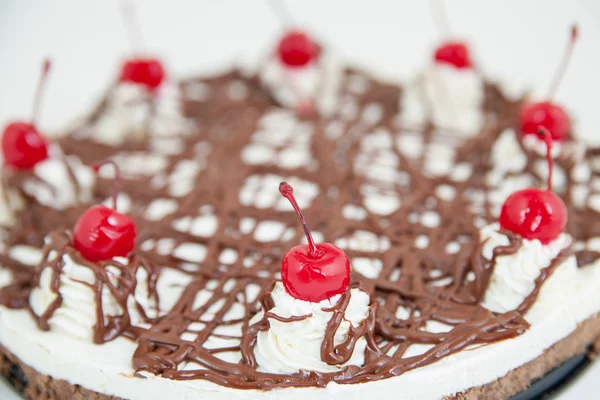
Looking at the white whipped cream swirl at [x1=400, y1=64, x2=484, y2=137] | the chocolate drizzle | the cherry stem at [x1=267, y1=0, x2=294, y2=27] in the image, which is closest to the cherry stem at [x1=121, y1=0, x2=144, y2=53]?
the cherry stem at [x1=267, y1=0, x2=294, y2=27]

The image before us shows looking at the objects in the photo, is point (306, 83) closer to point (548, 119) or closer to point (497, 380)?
point (548, 119)

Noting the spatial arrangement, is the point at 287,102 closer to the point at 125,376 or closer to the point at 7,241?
the point at 7,241

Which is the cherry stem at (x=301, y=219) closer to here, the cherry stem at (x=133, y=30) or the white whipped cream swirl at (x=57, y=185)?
the white whipped cream swirl at (x=57, y=185)

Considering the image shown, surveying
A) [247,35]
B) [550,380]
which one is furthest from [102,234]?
[247,35]

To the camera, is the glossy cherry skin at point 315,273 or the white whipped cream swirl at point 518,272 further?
the white whipped cream swirl at point 518,272

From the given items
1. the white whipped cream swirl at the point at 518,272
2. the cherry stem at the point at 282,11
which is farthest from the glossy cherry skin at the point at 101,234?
the cherry stem at the point at 282,11

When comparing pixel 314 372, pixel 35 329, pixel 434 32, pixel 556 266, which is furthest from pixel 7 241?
pixel 434 32
